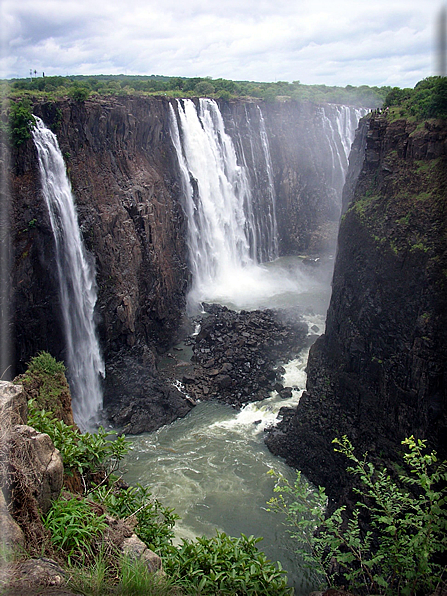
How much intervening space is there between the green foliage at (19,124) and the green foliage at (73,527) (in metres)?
16.8

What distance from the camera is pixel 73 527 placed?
213 inches

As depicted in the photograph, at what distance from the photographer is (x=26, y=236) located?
59.2 feet

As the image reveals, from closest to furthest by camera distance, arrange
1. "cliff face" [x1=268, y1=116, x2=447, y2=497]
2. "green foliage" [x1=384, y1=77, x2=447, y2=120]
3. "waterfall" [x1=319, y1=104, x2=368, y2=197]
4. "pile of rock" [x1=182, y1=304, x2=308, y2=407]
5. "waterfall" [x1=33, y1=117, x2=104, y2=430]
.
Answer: "cliff face" [x1=268, y1=116, x2=447, y2=497], "green foliage" [x1=384, y1=77, x2=447, y2=120], "waterfall" [x1=33, y1=117, x2=104, y2=430], "pile of rock" [x1=182, y1=304, x2=308, y2=407], "waterfall" [x1=319, y1=104, x2=368, y2=197]

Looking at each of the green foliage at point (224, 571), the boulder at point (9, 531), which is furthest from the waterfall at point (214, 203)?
the boulder at point (9, 531)

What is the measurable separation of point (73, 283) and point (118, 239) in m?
3.89

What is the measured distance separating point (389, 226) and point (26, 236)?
14113mm

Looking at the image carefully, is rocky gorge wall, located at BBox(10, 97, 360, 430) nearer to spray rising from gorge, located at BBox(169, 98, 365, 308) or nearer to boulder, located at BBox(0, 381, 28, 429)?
spray rising from gorge, located at BBox(169, 98, 365, 308)

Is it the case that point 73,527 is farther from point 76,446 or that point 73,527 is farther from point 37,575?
point 76,446

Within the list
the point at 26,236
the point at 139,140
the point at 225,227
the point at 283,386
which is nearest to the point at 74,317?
the point at 26,236

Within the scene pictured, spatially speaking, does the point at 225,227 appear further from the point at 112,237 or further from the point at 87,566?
the point at 87,566

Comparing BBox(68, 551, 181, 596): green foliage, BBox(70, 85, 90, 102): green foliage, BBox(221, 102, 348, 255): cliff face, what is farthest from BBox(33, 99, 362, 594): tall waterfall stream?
BBox(68, 551, 181, 596): green foliage

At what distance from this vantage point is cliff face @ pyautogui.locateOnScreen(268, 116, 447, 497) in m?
12.7

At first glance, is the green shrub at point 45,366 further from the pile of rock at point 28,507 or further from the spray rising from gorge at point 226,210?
the spray rising from gorge at point 226,210

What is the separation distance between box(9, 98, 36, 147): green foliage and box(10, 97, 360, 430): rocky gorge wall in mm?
286
